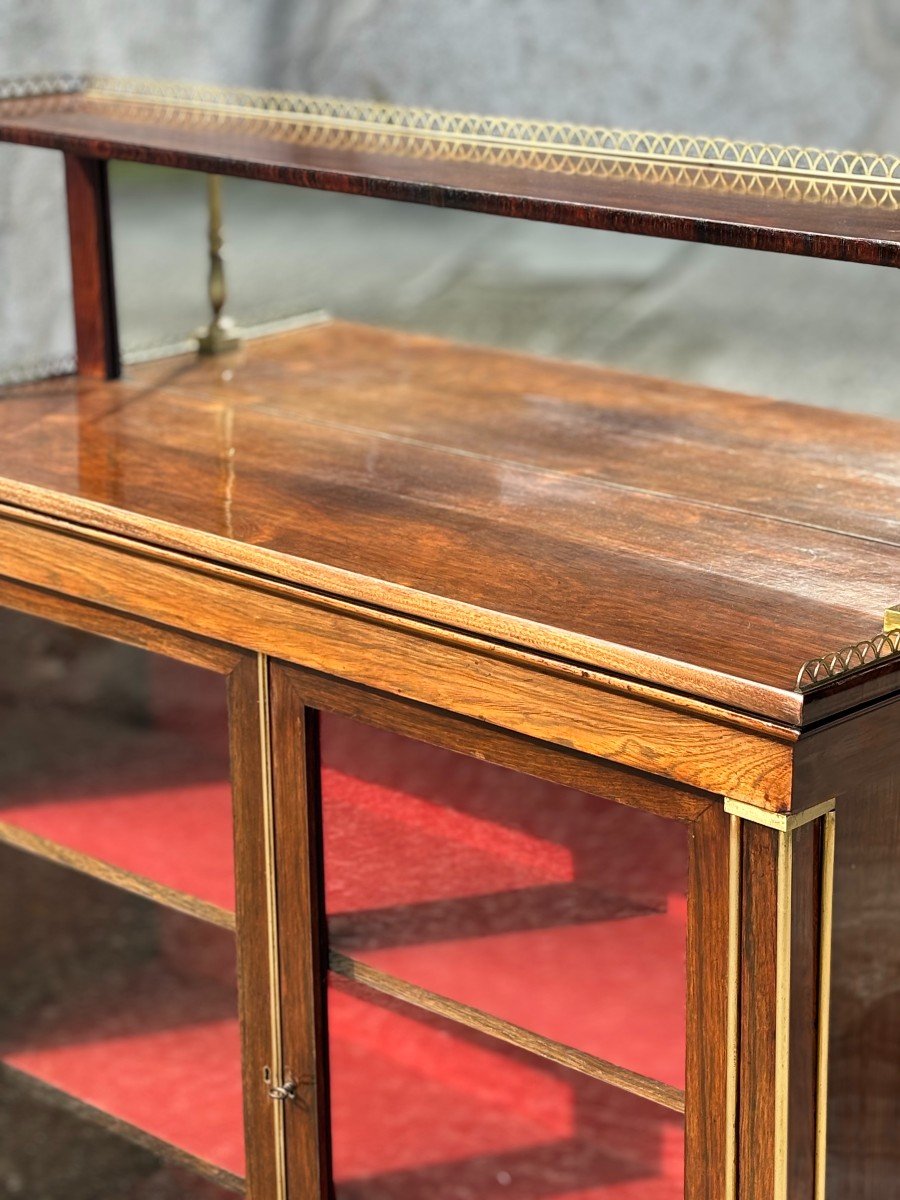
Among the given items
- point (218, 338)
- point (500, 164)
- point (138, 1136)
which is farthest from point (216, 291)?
point (138, 1136)

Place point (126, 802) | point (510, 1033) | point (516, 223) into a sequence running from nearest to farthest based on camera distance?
1. point (510, 1033)
2. point (126, 802)
3. point (516, 223)

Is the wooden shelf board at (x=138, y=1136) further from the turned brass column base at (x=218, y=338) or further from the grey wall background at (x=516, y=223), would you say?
the grey wall background at (x=516, y=223)

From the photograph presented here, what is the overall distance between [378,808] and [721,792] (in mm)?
309

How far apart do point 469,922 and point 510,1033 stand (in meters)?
0.10

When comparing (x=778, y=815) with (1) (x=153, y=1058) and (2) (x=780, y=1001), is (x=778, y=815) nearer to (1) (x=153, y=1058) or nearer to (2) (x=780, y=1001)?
(2) (x=780, y=1001)

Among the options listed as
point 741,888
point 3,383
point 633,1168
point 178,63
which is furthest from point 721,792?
point 178,63

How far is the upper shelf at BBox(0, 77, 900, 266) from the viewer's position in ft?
3.57

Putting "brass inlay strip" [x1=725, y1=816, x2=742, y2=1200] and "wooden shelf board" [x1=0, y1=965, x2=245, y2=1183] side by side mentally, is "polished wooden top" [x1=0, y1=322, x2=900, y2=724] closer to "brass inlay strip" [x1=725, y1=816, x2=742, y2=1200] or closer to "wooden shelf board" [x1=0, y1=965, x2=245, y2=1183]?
"brass inlay strip" [x1=725, y1=816, x2=742, y2=1200]

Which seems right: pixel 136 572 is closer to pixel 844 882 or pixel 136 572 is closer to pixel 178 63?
pixel 844 882

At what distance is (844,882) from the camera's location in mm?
991

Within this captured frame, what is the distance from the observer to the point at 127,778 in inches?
58.2

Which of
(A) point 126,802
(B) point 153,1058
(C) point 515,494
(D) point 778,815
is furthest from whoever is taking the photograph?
(B) point 153,1058

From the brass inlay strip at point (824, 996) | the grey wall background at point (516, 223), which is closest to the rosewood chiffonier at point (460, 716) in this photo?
the brass inlay strip at point (824, 996)

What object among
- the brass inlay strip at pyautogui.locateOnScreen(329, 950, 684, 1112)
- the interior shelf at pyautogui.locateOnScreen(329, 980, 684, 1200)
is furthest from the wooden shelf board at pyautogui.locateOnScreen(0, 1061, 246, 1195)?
the brass inlay strip at pyautogui.locateOnScreen(329, 950, 684, 1112)
